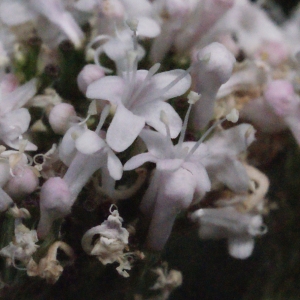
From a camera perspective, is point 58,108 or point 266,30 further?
point 266,30

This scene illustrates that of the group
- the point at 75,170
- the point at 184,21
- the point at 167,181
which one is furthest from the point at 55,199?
the point at 184,21

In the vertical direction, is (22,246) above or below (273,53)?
below

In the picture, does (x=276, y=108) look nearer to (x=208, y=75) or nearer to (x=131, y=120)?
(x=208, y=75)

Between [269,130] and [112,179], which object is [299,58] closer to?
[269,130]

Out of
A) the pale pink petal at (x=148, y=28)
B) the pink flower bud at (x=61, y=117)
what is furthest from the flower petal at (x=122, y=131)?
the pale pink petal at (x=148, y=28)

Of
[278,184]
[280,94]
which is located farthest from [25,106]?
[278,184]

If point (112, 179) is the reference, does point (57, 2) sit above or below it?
above

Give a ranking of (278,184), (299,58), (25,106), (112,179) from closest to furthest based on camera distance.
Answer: (112,179), (25,106), (299,58), (278,184)

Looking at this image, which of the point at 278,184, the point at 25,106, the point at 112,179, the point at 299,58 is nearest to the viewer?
the point at 112,179
